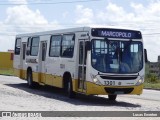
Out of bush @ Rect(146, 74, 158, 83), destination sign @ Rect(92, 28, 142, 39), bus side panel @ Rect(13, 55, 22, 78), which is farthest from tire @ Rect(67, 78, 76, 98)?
bush @ Rect(146, 74, 158, 83)

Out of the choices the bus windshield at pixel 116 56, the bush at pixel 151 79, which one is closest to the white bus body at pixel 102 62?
the bus windshield at pixel 116 56

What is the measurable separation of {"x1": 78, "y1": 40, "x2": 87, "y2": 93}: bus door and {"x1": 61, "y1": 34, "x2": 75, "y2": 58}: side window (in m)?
0.78

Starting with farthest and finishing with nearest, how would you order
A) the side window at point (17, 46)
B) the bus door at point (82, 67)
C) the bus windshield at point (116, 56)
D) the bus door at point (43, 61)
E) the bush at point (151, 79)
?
the bush at point (151, 79) < the side window at point (17, 46) < the bus door at point (43, 61) < the bus door at point (82, 67) < the bus windshield at point (116, 56)

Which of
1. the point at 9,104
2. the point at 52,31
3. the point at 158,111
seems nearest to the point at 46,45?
the point at 52,31

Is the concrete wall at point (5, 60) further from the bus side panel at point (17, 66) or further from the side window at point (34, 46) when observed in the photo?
the side window at point (34, 46)

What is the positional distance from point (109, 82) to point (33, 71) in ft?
25.7

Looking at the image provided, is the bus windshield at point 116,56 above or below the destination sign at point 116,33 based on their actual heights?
below

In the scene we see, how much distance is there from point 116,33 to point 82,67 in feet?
6.23

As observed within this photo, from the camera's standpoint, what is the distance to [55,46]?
21016 millimetres

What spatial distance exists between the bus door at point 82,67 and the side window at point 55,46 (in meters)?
2.48

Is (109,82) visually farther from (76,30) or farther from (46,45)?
(46,45)

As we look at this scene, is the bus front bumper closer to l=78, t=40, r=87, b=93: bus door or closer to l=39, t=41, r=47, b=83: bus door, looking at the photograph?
l=78, t=40, r=87, b=93: bus door

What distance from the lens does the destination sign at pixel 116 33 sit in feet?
57.2

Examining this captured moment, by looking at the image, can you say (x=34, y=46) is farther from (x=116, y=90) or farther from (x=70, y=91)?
(x=116, y=90)
